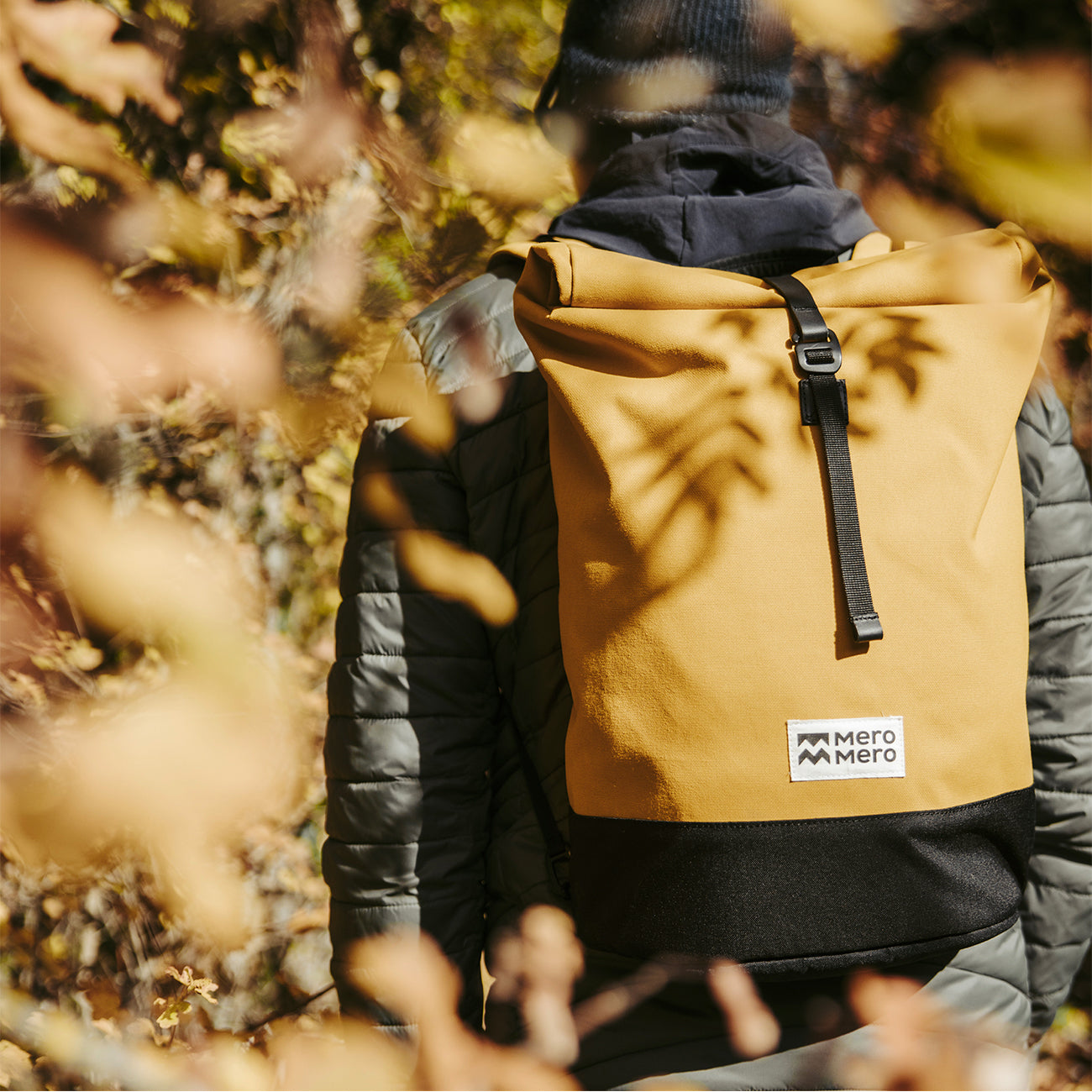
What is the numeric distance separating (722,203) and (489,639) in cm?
75

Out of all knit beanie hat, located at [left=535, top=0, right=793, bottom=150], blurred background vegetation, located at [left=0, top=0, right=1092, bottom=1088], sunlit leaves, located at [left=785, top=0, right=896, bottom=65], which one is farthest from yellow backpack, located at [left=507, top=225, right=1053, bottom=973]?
sunlit leaves, located at [left=785, top=0, right=896, bottom=65]

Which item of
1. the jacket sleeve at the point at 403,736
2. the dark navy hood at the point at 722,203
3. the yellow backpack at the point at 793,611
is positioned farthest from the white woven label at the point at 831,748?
the dark navy hood at the point at 722,203

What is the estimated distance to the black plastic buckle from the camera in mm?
974

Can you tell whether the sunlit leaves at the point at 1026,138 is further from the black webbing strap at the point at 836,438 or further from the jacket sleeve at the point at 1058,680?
the black webbing strap at the point at 836,438

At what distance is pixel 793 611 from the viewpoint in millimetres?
956

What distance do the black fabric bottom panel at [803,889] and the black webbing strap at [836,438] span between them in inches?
10.0

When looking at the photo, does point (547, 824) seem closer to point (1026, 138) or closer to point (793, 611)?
point (793, 611)

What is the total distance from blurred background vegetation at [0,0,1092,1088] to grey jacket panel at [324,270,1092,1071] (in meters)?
1.36

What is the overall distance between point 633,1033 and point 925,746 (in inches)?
22.7

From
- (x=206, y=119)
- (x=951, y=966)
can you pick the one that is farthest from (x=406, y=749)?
(x=206, y=119)

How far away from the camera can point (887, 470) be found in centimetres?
98

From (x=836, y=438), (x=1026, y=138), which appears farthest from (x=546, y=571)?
(x=1026, y=138)

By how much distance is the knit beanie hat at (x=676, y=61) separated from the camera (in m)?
1.23

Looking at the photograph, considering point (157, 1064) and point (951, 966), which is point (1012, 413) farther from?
point (157, 1064)
